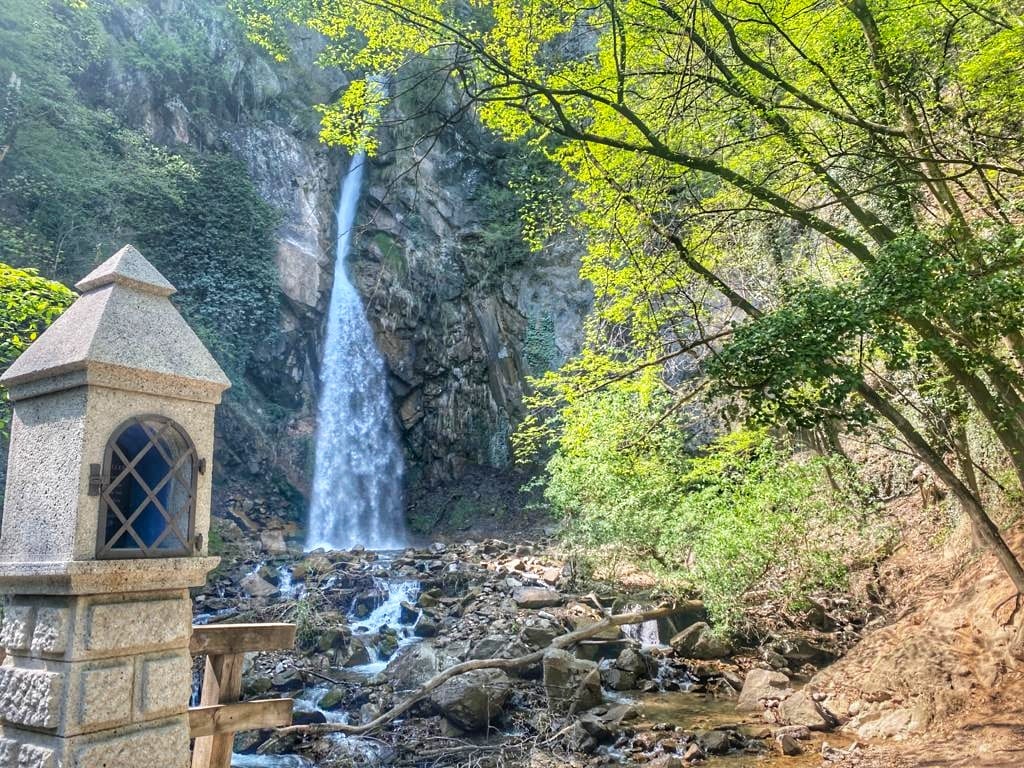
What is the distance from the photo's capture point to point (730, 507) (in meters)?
8.93

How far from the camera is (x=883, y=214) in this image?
25.6 feet

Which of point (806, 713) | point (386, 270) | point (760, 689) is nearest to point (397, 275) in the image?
point (386, 270)

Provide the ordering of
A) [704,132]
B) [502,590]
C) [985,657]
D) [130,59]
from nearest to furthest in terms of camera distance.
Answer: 1. [704,132]
2. [985,657]
3. [502,590]
4. [130,59]

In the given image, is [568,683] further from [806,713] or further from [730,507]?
[730,507]

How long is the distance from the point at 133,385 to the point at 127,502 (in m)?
0.54

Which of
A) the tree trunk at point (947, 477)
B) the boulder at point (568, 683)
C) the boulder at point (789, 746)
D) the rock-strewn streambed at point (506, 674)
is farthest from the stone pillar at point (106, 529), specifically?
the boulder at point (568, 683)

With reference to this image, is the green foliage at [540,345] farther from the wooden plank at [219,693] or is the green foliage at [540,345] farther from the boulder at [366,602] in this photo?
the wooden plank at [219,693]

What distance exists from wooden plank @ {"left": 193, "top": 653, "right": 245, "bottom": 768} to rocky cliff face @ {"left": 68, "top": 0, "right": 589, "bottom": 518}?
16665 millimetres

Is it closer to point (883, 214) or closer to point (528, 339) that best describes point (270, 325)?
point (528, 339)

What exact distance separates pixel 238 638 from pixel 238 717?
0.37 m

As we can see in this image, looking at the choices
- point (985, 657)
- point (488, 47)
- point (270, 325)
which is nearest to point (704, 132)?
point (488, 47)

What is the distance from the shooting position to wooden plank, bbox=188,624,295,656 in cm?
330

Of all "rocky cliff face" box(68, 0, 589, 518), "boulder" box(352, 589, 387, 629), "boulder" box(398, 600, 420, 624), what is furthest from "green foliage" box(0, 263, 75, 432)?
"rocky cliff face" box(68, 0, 589, 518)

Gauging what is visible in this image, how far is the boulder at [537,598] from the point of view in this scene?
1227 cm
